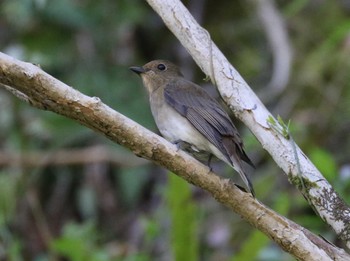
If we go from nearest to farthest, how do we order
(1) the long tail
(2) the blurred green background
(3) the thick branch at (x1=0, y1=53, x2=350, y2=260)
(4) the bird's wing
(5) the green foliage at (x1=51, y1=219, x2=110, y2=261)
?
(3) the thick branch at (x1=0, y1=53, x2=350, y2=260) → (1) the long tail → (4) the bird's wing → (5) the green foliage at (x1=51, y1=219, x2=110, y2=261) → (2) the blurred green background

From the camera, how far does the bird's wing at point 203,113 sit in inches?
123

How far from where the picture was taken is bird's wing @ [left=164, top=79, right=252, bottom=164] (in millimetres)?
3133

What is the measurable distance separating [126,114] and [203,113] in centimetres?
184

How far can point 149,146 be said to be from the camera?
261 centimetres

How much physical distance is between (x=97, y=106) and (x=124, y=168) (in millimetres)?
2757

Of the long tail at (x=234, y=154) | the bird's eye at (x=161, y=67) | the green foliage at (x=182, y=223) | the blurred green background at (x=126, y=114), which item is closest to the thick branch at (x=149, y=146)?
the long tail at (x=234, y=154)

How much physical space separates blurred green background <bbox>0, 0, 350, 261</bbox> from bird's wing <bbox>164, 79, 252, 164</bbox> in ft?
4.64

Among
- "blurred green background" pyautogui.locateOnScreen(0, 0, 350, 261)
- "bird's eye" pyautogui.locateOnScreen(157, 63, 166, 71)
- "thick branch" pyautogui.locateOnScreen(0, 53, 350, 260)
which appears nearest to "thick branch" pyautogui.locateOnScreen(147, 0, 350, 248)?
"thick branch" pyautogui.locateOnScreen(0, 53, 350, 260)

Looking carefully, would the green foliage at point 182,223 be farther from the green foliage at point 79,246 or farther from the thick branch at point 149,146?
the thick branch at point 149,146

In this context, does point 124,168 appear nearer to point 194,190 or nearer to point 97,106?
point 194,190

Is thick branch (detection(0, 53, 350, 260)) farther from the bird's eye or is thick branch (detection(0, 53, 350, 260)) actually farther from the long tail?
the bird's eye

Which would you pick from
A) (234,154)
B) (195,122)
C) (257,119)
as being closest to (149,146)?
(257,119)

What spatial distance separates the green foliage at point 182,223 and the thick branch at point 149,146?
3.19 ft

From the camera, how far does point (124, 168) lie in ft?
17.4
